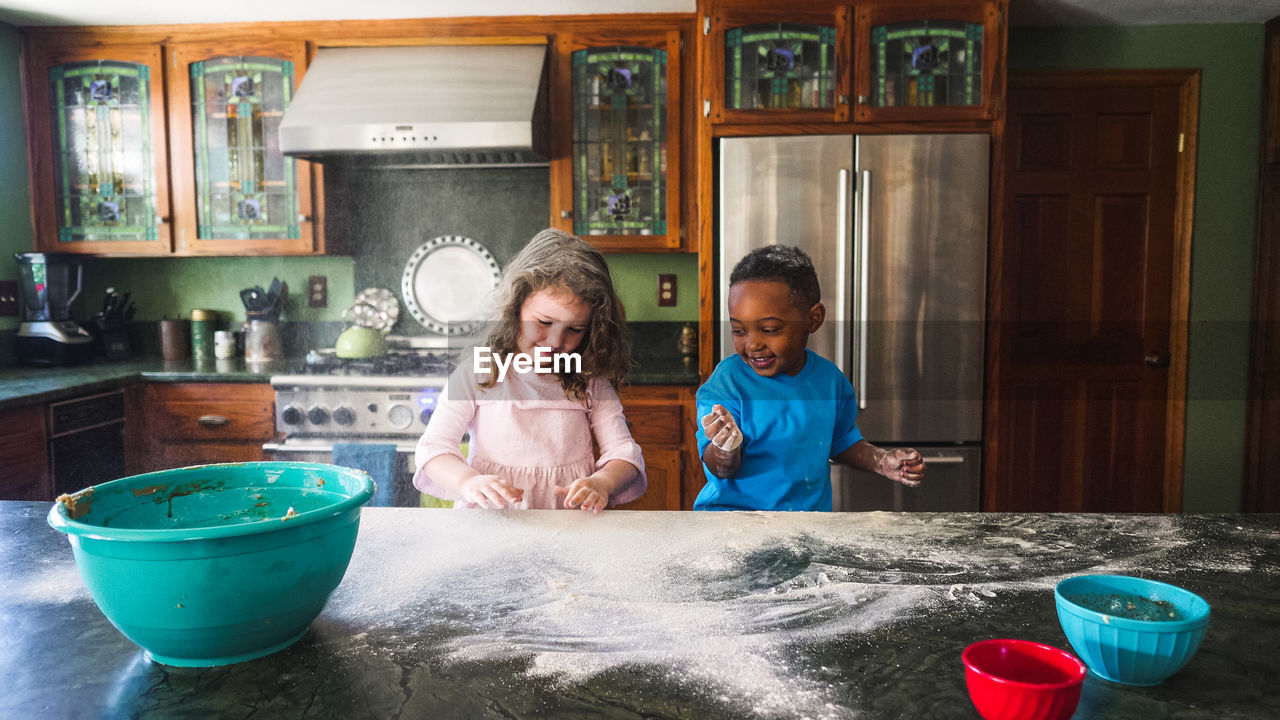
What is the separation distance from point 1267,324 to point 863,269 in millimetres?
1668

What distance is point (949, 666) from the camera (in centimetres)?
68

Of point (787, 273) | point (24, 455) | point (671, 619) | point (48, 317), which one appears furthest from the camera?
point (48, 317)

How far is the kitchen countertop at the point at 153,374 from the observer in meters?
2.42

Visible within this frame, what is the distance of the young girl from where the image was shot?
142 cm

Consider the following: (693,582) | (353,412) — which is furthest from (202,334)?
(693,582)

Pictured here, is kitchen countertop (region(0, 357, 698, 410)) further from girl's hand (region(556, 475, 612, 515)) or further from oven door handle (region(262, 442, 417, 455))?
girl's hand (region(556, 475, 612, 515))

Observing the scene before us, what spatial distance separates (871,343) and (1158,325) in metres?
1.34

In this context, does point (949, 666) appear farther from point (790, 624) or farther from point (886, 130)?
point (886, 130)

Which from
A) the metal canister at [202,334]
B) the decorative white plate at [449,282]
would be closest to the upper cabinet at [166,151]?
the metal canister at [202,334]

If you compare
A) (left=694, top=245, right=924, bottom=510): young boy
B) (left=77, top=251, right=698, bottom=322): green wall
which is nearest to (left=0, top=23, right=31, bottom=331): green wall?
(left=77, top=251, right=698, bottom=322): green wall

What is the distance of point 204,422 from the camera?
8.89 feet

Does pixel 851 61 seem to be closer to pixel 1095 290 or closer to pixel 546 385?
pixel 1095 290

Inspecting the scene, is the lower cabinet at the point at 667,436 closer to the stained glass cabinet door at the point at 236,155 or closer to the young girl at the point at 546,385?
the young girl at the point at 546,385

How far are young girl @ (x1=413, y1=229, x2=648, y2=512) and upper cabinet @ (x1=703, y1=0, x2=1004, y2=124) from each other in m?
1.34
